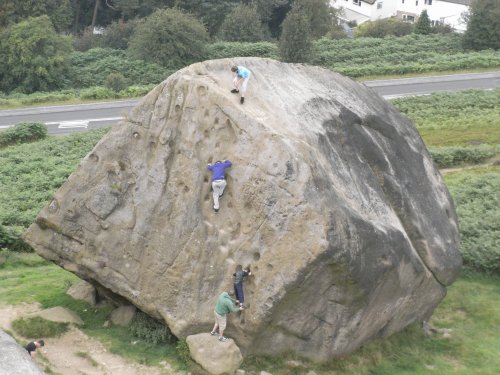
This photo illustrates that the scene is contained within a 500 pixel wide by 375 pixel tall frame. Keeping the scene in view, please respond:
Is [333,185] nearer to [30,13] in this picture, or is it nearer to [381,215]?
[381,215]

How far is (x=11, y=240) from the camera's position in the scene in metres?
27.6

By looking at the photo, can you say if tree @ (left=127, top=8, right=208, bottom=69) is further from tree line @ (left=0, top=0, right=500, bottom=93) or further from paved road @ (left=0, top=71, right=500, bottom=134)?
paved road @ (left=0, top=71, right=500, bottom=134)

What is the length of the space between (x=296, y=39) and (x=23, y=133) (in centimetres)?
2882

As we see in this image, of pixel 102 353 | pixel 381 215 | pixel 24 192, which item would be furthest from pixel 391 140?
pixel 24 192

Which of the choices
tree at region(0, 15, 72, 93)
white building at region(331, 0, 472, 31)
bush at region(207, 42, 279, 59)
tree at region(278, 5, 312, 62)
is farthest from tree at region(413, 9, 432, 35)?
tree at region(0, 15, 72, 93)

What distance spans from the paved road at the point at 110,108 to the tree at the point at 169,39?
11.7 metres

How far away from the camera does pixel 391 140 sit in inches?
824

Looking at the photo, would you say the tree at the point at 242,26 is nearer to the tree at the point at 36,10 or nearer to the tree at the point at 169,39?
the tree at the point at 169,39

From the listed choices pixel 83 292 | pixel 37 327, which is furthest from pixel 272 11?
pixel 37 327

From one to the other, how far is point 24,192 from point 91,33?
5484cm

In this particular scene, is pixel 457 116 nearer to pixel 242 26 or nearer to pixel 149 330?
pixel 242 26

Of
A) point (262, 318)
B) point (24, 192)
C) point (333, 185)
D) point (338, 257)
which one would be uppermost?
point (333, 185)

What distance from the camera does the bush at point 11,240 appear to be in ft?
90.4

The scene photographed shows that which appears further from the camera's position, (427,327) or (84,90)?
Result: (84,90)
